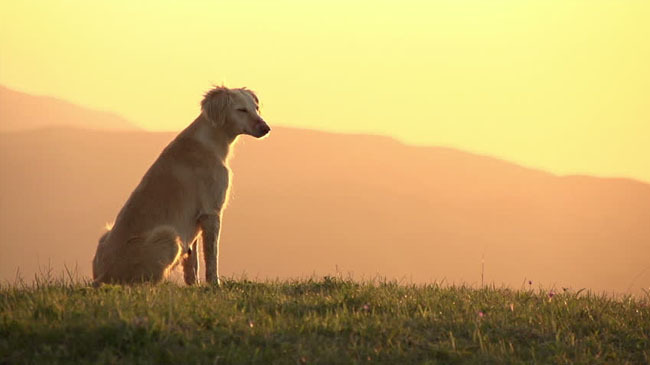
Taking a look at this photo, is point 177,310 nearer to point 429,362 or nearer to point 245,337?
point 245,337

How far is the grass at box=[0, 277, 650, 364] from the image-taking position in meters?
7.30

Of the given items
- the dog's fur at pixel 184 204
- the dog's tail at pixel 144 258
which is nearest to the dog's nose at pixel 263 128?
the dog's fur at pixel 184 204

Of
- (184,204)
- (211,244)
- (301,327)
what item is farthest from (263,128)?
(301,327)

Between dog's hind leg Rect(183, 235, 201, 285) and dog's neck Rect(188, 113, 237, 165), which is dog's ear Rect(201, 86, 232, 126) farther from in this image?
dog's hind leg Rect(183, 235, 201, 285)

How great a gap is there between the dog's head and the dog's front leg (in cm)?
135

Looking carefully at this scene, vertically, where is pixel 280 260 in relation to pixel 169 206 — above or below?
below

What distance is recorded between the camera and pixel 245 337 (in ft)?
25.2

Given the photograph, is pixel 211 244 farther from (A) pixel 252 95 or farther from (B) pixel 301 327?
(B) pixel 301 327

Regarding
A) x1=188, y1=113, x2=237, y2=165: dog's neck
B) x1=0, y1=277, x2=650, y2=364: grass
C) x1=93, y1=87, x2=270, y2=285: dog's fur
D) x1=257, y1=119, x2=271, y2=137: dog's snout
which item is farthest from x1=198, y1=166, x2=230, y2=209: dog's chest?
x1=0, y1=277, x2=650, y2=364: grass

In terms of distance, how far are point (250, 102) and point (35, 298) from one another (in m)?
4.51

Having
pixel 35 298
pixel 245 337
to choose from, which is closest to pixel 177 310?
pixel 245 337

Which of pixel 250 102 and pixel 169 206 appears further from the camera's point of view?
pixel 250 102

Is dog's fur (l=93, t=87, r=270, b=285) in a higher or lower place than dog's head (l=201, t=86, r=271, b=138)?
lower

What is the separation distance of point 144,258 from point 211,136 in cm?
207
